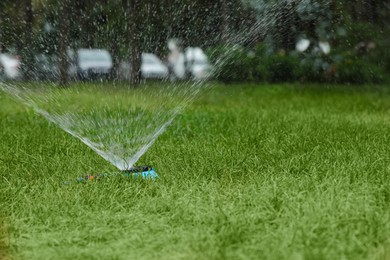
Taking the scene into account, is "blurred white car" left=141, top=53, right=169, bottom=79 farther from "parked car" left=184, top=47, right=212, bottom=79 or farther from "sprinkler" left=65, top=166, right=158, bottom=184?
"sprinkler" left=65, top=166, right=158, bottom=184

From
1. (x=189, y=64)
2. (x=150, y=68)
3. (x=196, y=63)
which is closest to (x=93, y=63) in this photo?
(x=150, y=68)

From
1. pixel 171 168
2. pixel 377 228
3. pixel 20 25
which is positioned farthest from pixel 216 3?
pixel 377 228

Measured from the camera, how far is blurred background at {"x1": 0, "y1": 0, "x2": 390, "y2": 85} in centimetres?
1047

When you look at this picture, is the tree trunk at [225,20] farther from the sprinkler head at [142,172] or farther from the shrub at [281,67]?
the sprinkler head at [142,172]

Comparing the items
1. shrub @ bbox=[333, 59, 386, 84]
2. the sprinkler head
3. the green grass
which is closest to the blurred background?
shrub @ bbox=[333, 59, 386, 84]

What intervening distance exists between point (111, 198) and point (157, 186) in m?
0.38

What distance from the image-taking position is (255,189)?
406cm

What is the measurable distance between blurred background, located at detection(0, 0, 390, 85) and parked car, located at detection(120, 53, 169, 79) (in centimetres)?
3

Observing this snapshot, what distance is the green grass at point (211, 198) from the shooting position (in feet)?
10.3

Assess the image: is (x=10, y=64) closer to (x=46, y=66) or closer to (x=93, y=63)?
(x=46, y=66)

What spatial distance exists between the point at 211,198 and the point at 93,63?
29.4ft

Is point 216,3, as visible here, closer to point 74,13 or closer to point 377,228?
point 74,13

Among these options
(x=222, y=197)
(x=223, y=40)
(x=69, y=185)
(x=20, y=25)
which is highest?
(x=20, y=25)

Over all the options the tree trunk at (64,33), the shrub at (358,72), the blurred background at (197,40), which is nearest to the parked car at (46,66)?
the blurred background at (197,40)
